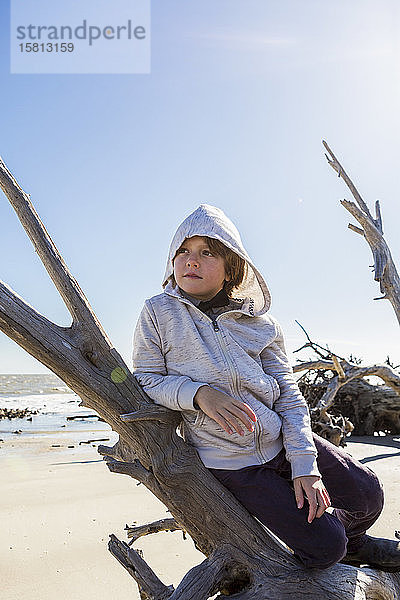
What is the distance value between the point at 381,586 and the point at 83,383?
58.5 inches

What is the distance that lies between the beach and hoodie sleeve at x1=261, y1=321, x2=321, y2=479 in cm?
197

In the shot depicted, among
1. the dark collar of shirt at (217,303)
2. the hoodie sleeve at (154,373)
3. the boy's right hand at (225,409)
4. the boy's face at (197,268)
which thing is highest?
the boy's face at (197,268)

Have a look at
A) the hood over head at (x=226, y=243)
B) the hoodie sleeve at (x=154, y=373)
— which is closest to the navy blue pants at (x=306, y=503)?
the hoodie sleeve at (x=154, y=373)

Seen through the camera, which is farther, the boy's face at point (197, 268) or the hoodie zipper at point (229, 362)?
the boy's face at point (197, 268)

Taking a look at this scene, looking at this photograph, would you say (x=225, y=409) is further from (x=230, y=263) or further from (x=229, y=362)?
(x=230, y=263)

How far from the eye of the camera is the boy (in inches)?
75.4

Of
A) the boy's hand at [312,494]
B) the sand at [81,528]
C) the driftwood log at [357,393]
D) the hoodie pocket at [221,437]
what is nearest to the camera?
the boy's hand at [312,494]

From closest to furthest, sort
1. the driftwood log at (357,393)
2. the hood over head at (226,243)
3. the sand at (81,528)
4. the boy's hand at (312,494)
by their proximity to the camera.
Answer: the boy's hand at (312,494) → the hood over head at (226,243) → the sand at (81,528) → the driftwood log at (357,393)

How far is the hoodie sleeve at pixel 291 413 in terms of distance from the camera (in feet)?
6.48

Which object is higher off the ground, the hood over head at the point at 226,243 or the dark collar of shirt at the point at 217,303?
the hood over head at the point at 226,243

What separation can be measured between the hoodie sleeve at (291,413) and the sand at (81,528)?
6.46 feet

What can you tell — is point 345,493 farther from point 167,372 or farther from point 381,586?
point 167,372

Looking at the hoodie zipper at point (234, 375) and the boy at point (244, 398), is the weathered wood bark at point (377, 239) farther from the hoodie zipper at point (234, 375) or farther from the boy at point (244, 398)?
the hoodie zipper at point (234, 375)

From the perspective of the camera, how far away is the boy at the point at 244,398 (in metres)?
1.92
